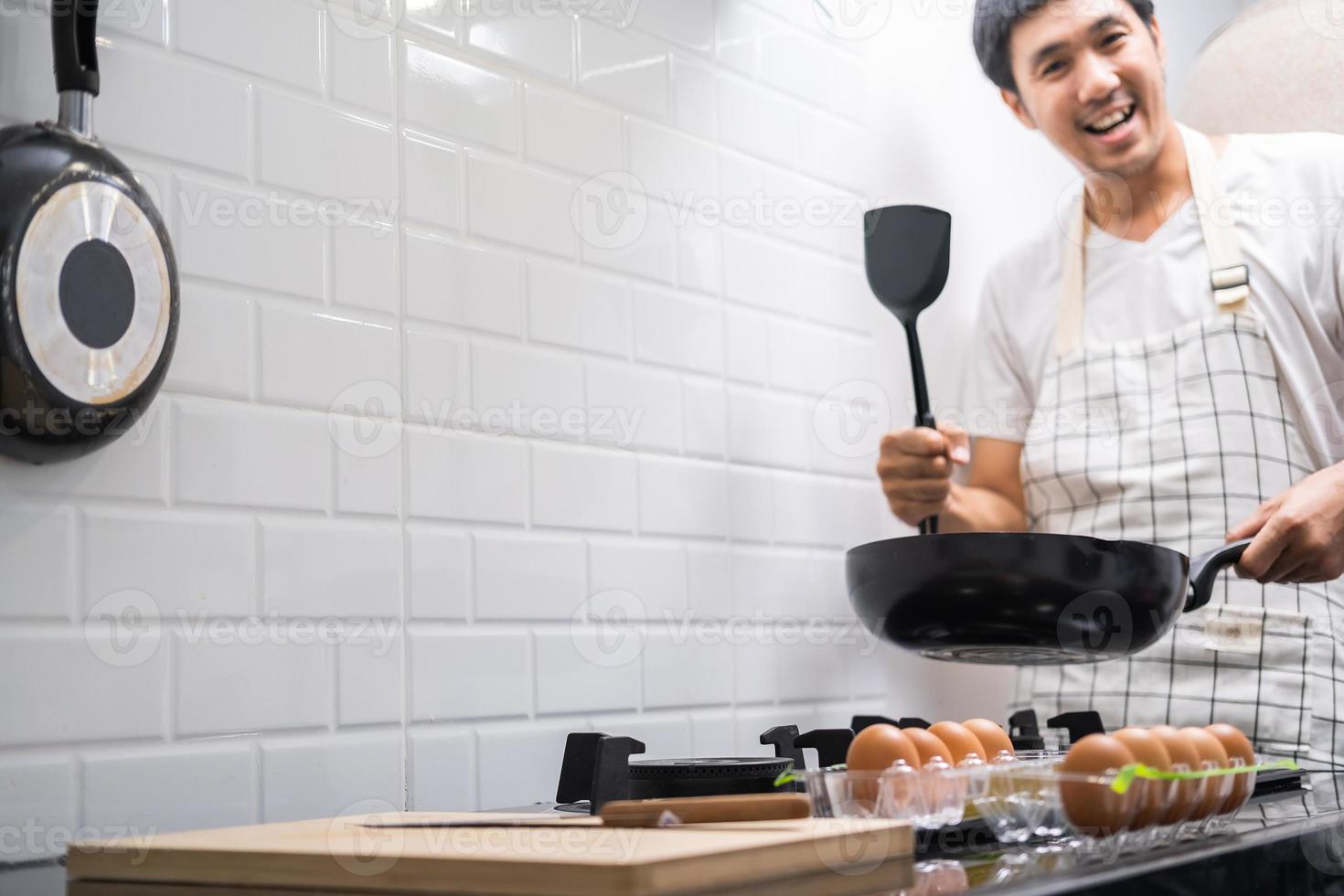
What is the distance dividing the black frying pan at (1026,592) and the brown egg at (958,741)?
0.19m

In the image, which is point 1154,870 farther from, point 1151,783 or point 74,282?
point 74,282

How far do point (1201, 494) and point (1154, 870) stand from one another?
0.89 meters

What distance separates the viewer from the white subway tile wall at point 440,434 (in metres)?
0.92

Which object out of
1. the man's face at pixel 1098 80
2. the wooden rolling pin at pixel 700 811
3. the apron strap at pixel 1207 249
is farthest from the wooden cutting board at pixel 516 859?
the man's face at pixel 1098 80

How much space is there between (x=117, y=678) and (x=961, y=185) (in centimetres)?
132

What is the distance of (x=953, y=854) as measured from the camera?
77 cm

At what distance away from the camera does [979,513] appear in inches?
63.3

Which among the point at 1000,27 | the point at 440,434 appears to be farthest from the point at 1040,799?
the point at 1000,27

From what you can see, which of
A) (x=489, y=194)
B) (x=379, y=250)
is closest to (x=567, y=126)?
(x=489, y=194)

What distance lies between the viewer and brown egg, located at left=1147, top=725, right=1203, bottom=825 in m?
0.76

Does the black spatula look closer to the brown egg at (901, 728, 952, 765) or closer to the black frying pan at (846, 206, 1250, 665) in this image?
the black frying pan at (846, 206, 1250, 665)

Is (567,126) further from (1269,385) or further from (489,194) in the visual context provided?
(1269,385)

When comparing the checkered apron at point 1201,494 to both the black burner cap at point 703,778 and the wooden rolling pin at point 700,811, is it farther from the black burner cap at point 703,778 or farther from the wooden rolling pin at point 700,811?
the wooden rolling pin at point 700,811

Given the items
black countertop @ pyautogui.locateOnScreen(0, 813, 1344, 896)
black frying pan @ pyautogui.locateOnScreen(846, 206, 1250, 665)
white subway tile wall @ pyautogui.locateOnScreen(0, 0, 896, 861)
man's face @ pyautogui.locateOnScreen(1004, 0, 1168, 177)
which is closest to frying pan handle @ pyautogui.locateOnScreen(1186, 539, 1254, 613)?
black frying pan @ pyautogui.locateOnScreen(846, 206, 1250, 665)
